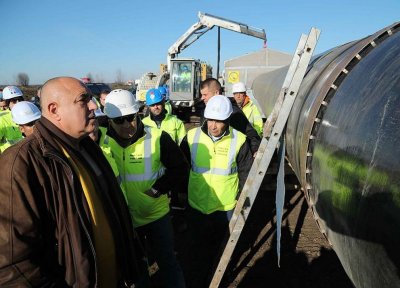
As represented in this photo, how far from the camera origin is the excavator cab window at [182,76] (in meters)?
13.6

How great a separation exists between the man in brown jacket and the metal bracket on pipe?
0.93 meters

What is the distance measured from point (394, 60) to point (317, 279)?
273 centimetres

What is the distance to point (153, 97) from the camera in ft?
15.4

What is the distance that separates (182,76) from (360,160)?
13.0 meters

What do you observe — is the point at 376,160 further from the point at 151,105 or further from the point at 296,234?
the point at 151,105

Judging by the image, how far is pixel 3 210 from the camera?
1.27 metres

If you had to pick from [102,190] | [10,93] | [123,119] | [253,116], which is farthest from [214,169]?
[10,93]

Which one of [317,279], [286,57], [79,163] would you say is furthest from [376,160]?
[286,57]

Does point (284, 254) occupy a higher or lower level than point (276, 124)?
lower

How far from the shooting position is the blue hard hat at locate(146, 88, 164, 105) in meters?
4.67

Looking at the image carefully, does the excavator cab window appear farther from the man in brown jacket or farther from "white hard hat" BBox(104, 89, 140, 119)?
the man in brown jacket

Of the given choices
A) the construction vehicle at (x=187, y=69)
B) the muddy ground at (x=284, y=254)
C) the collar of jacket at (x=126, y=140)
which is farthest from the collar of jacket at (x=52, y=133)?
the construction vehicle at (x=187, y=69)

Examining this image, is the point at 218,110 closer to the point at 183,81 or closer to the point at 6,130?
the point at 6,130

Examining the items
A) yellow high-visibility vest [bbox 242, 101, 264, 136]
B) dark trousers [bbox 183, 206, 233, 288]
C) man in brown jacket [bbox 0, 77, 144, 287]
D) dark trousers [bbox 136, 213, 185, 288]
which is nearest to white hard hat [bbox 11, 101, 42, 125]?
dark trousers [bbox 136, 213, 185, 288]
